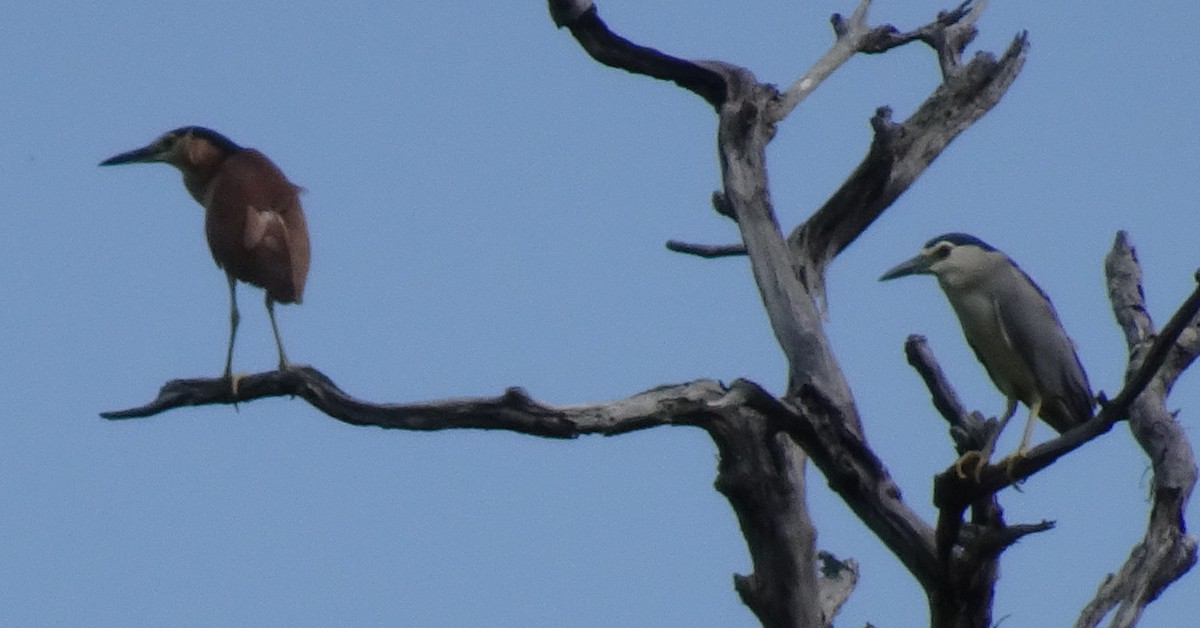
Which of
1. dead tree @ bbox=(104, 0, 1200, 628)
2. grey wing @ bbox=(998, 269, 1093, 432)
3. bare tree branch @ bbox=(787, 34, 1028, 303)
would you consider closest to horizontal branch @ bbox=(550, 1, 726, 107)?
dead tree @ bbox=(104, 0, 1200, 628)

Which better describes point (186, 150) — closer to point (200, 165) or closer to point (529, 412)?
point (200, 165)

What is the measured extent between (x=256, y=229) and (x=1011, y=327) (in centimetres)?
295

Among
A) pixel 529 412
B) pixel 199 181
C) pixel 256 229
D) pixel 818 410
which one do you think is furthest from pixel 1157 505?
pixel 199 181

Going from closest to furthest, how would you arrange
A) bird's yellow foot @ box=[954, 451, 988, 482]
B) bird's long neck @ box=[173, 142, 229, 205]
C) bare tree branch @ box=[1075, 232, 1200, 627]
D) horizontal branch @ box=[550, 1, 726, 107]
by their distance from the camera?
bird's yellow foot @ box=[954, 451, 988, 482] → bare tree branch @ box=[1075, 232, 1200, 627] → horizontal branch @ box=[550, 1, 726, 107] → bird's long neck @ box=[173, 142, 229, 205]

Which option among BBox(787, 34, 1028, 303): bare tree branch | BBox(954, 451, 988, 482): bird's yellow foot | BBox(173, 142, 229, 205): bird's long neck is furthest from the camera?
BBox(173, 142, 229, 205): bird's long neck

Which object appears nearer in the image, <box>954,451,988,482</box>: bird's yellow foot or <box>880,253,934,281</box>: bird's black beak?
<box>954,451,988,482</box>: bird's yellow foot

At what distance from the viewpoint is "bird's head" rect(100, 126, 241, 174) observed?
7.87 m

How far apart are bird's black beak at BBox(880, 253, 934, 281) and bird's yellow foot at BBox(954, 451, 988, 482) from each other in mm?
1566

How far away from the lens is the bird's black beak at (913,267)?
6.54 meters

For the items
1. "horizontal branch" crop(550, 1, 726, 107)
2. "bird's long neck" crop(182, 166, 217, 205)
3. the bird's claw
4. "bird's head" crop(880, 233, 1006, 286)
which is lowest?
the bird's claw

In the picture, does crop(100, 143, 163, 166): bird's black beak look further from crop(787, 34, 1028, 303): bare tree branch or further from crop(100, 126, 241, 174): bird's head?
crop(787, 34, 1028, 303): bare tree branch

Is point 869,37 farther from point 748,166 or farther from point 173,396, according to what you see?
point 173,396

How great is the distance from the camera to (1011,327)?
6.39 meters

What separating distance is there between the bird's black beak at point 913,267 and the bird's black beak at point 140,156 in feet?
11.9
